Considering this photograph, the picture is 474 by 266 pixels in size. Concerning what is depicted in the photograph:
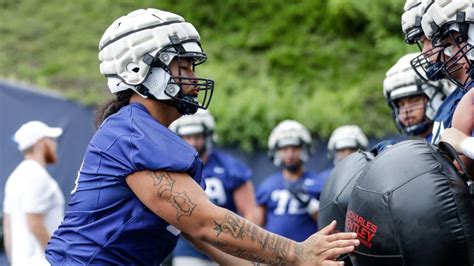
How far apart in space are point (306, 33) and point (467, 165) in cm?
804

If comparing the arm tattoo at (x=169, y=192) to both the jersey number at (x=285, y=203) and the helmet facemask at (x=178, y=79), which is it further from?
the jersey number at (x=285, y=203)

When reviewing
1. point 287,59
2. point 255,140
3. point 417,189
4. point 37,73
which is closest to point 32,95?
point 37,73

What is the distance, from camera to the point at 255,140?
1009 cm

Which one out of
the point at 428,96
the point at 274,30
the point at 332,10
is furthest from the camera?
the point at 274,30

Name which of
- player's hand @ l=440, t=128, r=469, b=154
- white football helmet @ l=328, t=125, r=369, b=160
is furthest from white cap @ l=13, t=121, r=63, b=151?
player's hand @ l=440, t=128, r=469, b=154

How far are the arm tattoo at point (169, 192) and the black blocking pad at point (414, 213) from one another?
70 cm

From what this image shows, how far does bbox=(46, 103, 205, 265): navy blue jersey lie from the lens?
3.90m

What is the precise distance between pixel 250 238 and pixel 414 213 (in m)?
0.64

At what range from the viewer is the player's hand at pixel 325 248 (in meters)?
3.95

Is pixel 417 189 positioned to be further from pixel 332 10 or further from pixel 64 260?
pixel 332 10

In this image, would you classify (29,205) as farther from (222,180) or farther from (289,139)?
(289,139)

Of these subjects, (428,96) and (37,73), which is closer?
(428,96)

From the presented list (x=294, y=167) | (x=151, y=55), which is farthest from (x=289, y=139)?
(x=151, y=55)

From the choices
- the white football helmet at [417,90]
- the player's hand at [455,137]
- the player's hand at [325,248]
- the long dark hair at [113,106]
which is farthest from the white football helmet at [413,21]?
the long dark hair at [113,106]
